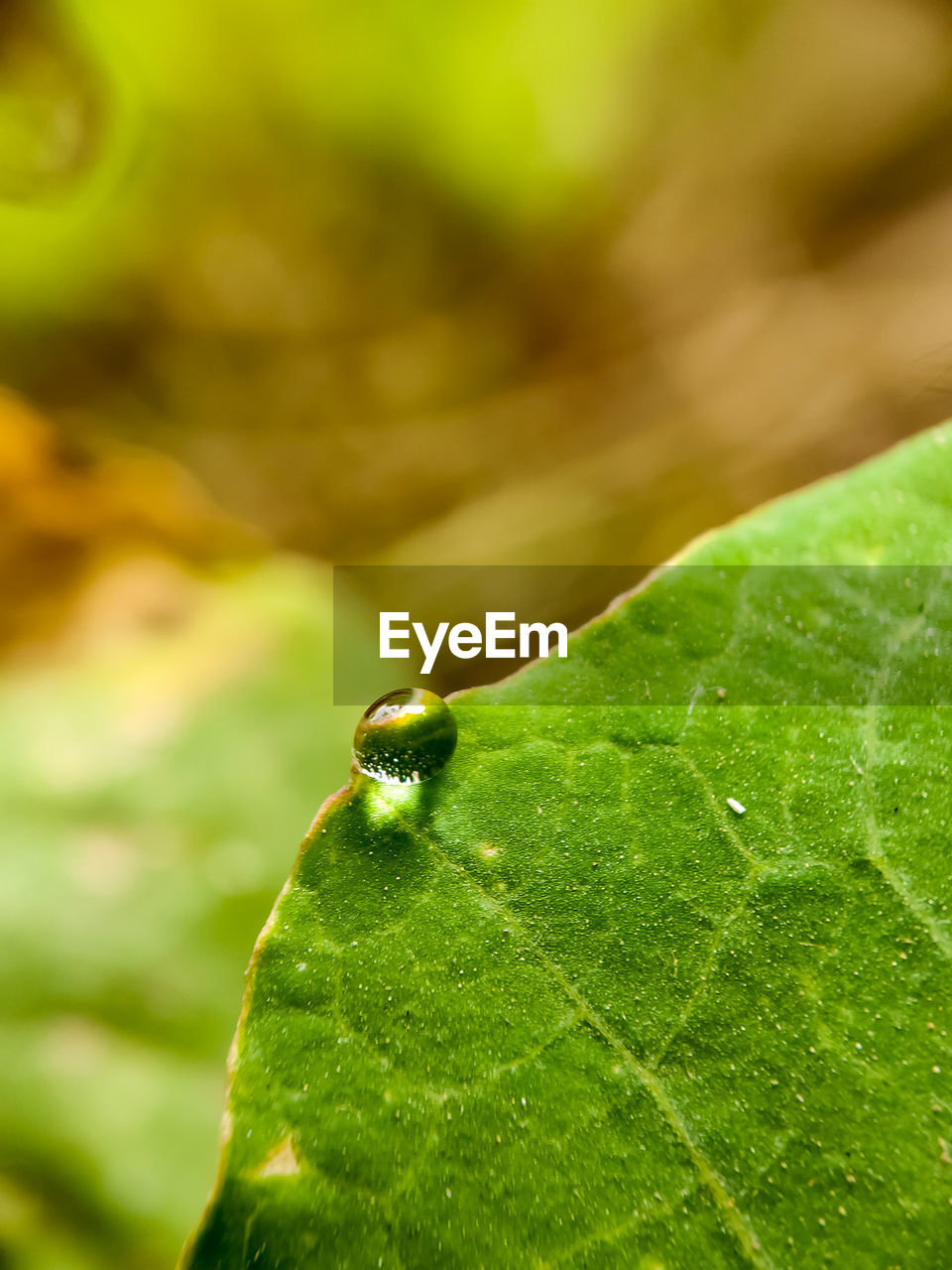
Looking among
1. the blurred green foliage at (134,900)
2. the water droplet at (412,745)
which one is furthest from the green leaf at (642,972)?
the blurred green foliage at (134,900)

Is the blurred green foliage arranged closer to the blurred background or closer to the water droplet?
the blurred background

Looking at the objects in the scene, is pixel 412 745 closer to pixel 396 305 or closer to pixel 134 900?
pixel 134 900

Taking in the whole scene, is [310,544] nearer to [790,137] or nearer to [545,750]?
[545,750]

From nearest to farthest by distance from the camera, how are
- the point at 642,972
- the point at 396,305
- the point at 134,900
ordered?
the point at 642,972, the point at 134,900, the point at 396,305

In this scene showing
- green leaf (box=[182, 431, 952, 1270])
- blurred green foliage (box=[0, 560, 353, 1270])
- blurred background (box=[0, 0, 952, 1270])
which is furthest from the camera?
blurred background (box=[0, 0, 952, 1270])

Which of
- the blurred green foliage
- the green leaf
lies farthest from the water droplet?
the blurred green foliage

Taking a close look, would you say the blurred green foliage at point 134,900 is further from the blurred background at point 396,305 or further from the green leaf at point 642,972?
the green leaf at point 642,972

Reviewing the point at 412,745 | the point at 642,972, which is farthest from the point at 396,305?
the point at 642,972
